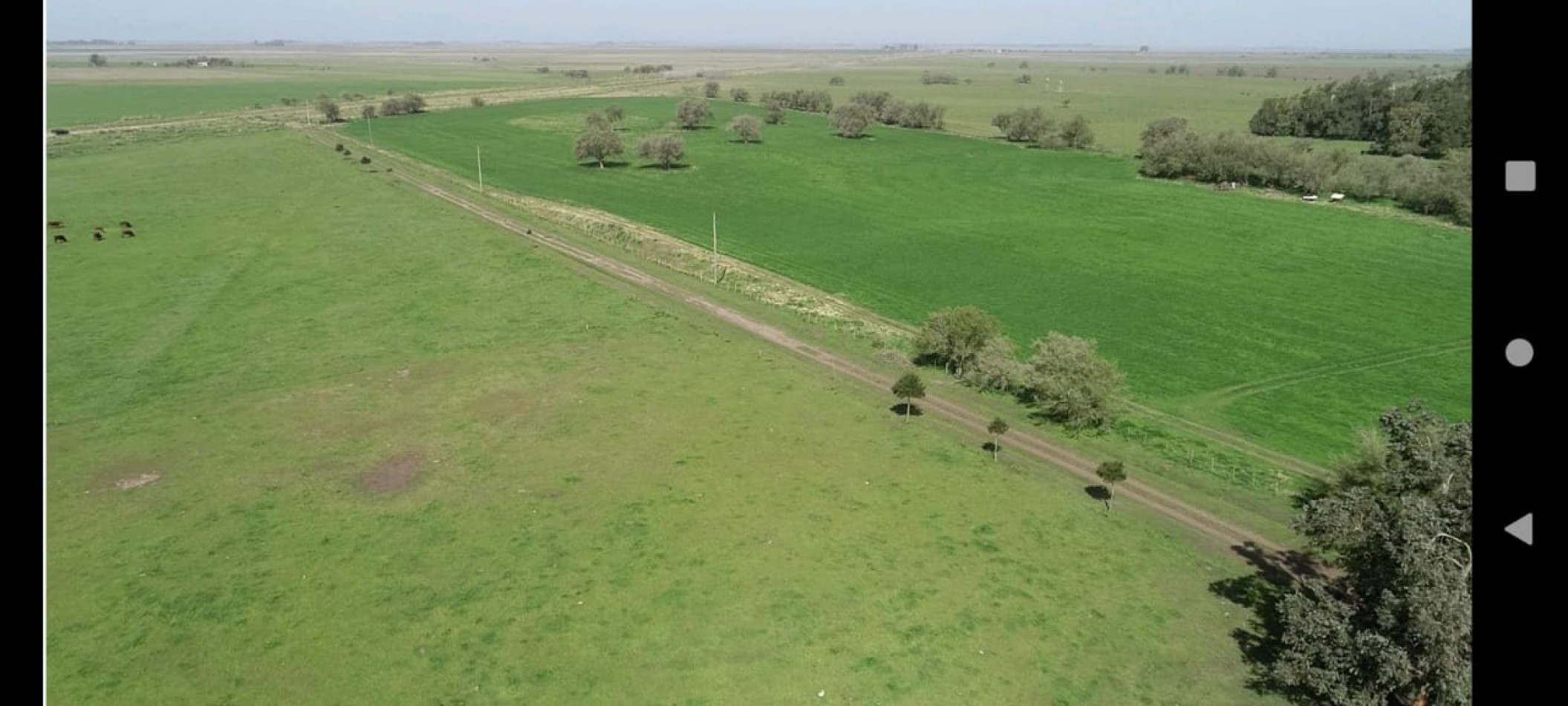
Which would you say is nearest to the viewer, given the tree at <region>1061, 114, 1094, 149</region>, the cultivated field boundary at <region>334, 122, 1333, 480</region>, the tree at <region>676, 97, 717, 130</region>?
the cultivated field boundary at <region>334, 122, 1333, 480</region>

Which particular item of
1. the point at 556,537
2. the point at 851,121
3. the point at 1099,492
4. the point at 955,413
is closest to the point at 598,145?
the point at 851,121

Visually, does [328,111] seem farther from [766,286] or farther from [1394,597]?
[1394,597]

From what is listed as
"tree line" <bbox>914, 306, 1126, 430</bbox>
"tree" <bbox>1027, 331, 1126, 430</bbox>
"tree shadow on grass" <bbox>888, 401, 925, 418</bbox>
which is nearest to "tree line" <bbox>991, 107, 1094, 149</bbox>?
"tree line" <bbox>914, 306, 1126, 430</bbox>

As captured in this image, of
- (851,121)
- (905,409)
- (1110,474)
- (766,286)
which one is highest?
(851,121)

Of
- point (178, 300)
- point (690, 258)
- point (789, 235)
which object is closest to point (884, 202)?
point (789, 235)

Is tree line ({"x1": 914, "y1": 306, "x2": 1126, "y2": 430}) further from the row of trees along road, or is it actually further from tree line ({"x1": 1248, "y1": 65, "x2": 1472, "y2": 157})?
tree line ({"x1": 1248, "y1": 65, "x2": 1472, "y2": 157})

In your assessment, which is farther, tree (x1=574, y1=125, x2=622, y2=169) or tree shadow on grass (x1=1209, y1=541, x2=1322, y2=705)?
tree (x1=574, y1=125, x2=622, y2=169)
